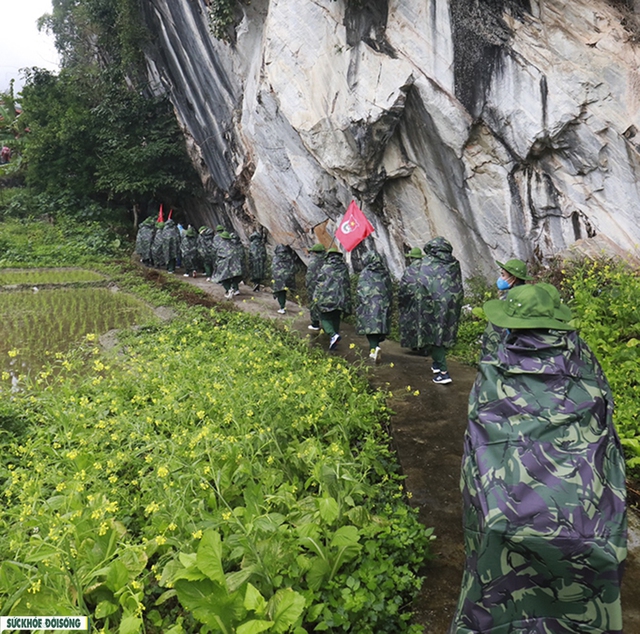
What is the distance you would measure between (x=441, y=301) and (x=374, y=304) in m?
0.93

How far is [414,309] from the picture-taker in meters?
5.74

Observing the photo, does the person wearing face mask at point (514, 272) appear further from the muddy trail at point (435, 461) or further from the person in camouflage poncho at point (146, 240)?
the person in camouflage poncho at point (146, 240)

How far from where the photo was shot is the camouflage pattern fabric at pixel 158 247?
14616mm

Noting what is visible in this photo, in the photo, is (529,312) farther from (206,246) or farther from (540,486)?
(206,246)

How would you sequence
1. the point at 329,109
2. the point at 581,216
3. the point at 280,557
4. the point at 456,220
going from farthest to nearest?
the point at 329,109 < the point at 456,220 < the point at 581,216 < the point at 280,557

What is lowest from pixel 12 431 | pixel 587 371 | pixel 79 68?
pixel 12 431

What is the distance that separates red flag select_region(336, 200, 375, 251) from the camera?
25.2 ft

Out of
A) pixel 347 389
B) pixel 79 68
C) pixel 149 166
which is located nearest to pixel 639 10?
pixel 347 389

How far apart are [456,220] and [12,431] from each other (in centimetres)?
713

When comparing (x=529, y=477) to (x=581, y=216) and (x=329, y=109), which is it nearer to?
(x=581, y=216)

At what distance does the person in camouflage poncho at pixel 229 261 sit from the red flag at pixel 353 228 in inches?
124

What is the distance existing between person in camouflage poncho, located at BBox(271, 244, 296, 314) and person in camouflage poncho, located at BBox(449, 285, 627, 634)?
7.57 meters

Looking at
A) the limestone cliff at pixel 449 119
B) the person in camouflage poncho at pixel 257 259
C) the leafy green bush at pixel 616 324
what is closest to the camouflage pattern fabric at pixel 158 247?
the limestone cliff at pixel 449 119

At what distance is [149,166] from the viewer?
17266mm
